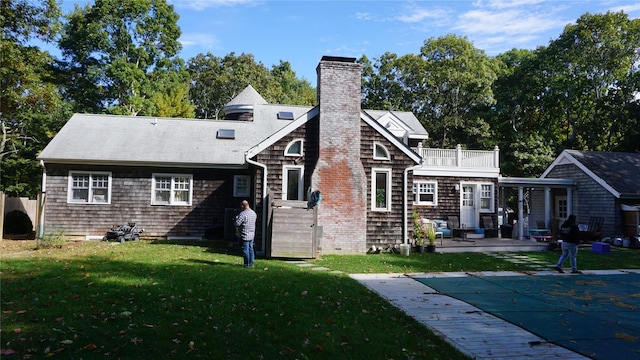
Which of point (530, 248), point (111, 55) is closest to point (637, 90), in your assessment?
point (530, 248)

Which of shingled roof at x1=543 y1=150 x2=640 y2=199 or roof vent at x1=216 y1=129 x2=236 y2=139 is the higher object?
roof vent at x1=216 y1=129 x2=236 y2=139

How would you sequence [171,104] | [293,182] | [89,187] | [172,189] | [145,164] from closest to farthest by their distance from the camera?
[293,182], [89,187], [145,164], [172,189], [171,104]

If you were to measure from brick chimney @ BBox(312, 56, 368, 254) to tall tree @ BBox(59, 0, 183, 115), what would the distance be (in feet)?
78.6

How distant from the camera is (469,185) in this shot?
2169cm

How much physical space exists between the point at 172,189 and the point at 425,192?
1225 centimetres

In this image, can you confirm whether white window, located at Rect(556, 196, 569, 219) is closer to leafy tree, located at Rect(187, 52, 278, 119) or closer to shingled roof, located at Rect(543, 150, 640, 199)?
shingled roof, located at Rect(543, 150, 640, 199)

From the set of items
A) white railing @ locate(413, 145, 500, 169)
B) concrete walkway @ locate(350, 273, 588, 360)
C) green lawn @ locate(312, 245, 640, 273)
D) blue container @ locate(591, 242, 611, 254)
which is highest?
white railing @ locate(413, 145, 500, 169)

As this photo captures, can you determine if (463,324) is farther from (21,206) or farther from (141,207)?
(21,206)

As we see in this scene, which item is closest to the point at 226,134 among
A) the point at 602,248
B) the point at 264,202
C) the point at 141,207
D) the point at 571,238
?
the point at 141,207

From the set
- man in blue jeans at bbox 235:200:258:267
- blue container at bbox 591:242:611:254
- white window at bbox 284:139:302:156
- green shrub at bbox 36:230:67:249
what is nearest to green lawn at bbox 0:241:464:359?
man in blue jeans at bbox 235:200:258:267

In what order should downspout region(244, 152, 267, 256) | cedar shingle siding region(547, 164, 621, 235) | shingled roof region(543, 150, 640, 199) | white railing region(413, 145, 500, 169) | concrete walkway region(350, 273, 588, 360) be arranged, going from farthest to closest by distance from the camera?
white railing region(413, 145, 500, 169), shingled roof region(543, 150, 640, 199), cedar shingle siding region(547, 164, 621, 235), downspout region(244, 152, 267, 256), concrete walkway region(350, 273, 588, 360)

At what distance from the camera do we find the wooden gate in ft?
43.4

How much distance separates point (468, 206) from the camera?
70.9 ft

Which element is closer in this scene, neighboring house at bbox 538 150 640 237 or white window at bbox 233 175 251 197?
white window at bbox 233 175 251 197
